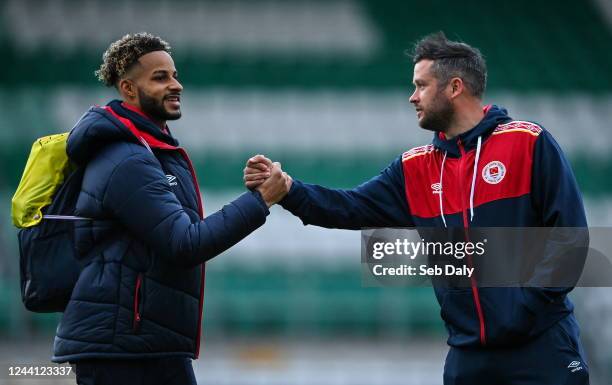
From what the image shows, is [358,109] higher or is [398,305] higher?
[358,109]

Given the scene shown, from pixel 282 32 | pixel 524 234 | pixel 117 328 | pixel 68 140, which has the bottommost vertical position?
pixel 117 328

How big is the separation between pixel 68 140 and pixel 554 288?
66.6 inches

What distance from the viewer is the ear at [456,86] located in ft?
11.8

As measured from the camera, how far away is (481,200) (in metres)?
3.38

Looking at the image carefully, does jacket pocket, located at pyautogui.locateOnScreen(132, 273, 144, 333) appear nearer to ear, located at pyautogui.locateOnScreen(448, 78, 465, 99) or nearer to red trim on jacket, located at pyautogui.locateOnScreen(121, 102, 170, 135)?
red trim on jacket, located at pyautogui.locateOnScreen(121, 102, 170, 135)

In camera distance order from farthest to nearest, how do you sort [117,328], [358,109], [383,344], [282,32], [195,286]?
[282,32], [358,109], [383,344], [195,286], [117,328]

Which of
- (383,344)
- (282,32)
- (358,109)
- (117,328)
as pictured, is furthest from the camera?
(282,32)

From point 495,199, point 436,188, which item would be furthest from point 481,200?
point 436,188

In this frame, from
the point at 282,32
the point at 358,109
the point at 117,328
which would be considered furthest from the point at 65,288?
the point at 282,32

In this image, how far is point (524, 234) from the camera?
11.0ft

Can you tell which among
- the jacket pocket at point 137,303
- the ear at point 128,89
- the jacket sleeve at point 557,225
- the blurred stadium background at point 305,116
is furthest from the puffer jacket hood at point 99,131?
the blurred stadium background at point 305,116

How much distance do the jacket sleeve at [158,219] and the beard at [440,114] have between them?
0.95m

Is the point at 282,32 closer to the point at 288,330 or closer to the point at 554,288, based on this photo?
the point at 288,330

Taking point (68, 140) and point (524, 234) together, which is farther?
point (524, 234)
